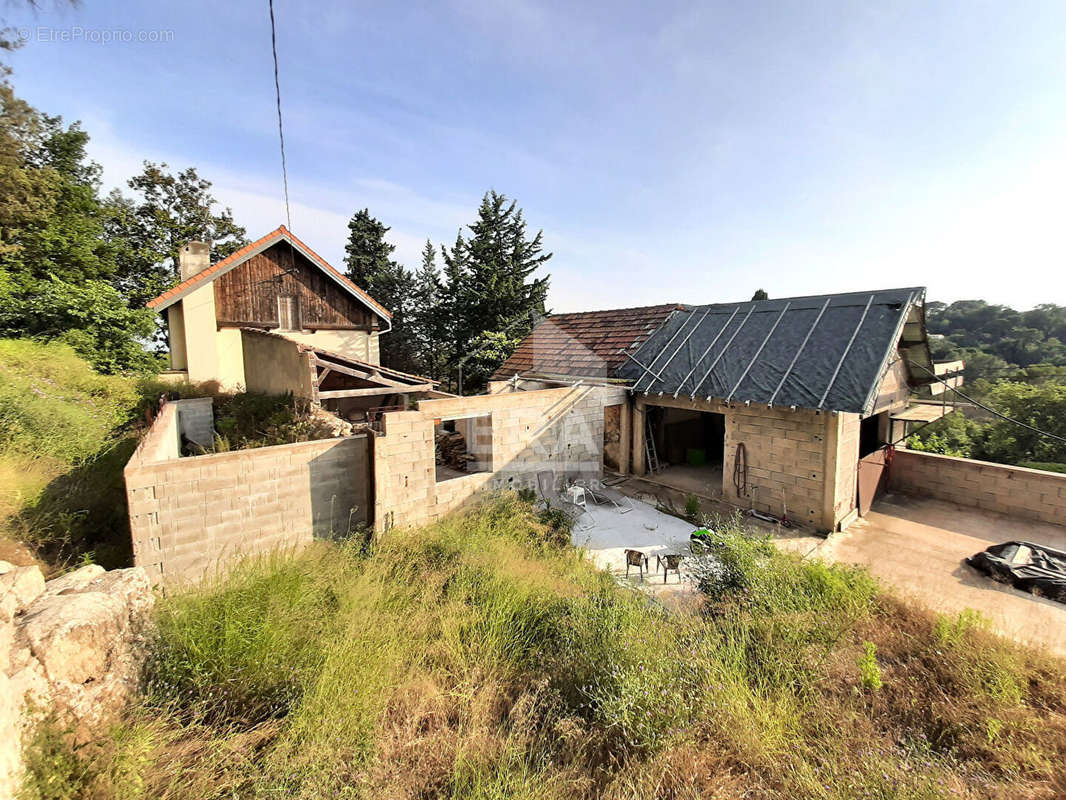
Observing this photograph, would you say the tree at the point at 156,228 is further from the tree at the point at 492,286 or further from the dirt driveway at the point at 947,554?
the dirt driveway at the point at 947,554

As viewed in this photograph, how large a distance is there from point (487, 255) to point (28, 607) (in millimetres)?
23518

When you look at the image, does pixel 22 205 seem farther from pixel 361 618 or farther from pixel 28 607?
pixel 361 618

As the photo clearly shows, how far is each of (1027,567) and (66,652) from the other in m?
12.4

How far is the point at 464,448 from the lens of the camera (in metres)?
11.5

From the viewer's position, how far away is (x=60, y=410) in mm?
8352

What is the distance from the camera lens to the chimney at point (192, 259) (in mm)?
14641

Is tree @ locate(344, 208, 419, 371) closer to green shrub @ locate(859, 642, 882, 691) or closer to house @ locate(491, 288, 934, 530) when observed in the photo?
house @ locate(491, 288, 934, 530)

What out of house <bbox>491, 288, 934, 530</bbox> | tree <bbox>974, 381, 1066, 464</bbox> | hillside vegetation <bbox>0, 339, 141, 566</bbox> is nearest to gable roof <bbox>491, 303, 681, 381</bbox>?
house <bbox>491, 288, 934, 530</bbox>

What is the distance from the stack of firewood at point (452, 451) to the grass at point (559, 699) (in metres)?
5.40

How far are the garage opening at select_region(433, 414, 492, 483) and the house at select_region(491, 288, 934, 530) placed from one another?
2.74 m

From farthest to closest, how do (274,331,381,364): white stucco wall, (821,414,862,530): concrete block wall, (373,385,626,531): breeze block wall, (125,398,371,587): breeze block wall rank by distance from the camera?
(274,331,381,364): white stucco wall → (821,414,862,530): concrete block wall → (373,385,626,531): breeze block wall → (125,398,371,587): breeze block wall

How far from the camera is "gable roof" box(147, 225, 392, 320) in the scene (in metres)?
13.0

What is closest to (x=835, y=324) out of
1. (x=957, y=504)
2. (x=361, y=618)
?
(x=957, y=504)

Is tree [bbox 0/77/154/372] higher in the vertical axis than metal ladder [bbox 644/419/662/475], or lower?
higher
